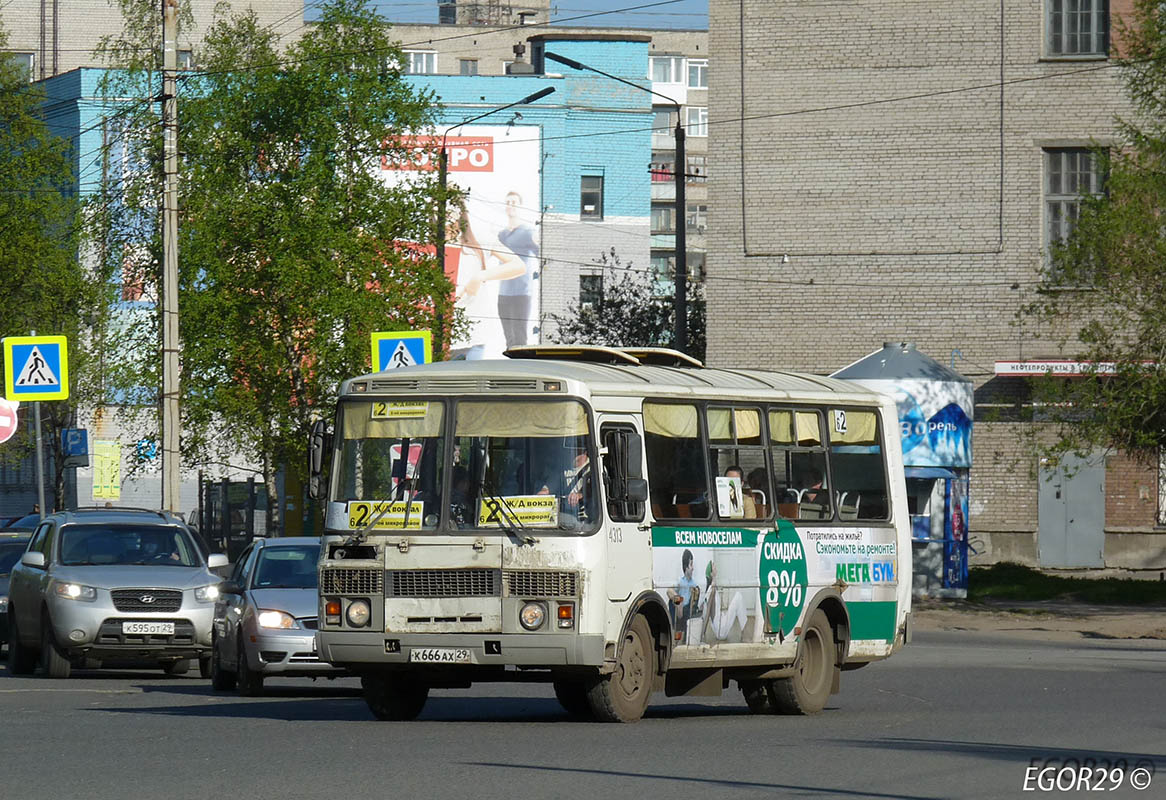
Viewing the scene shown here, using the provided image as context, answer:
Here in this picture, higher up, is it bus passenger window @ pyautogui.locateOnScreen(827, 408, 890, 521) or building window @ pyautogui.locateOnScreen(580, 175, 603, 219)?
building window @ pyautogui.locateOnScreen(580, 175, 603, 219)

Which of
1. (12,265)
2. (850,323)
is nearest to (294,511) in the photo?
(12,265)

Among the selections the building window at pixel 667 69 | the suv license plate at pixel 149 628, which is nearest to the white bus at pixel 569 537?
the suv license plate at pixel 149 628

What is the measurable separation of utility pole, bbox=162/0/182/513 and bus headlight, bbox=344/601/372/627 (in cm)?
1448

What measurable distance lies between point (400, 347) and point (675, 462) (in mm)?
9589

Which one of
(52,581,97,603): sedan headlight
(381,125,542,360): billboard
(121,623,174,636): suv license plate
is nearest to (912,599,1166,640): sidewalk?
(121,623,174,636): suv license plate

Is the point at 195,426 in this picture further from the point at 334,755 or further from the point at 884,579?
the point at 334,755

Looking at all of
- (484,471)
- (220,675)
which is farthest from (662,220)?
(484,471)

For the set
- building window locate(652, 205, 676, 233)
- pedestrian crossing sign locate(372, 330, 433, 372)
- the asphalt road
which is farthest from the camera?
building window locate(652, 205, 676, 233)

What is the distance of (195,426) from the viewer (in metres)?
41.0

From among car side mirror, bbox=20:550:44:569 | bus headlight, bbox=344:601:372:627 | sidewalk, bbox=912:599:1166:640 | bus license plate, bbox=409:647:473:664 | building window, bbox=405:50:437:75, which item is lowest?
sidewalk, bbox=912:599:1166:640

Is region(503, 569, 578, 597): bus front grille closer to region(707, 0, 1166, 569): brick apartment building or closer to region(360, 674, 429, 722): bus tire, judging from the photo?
region(360, 674, 429, 722): bus tire

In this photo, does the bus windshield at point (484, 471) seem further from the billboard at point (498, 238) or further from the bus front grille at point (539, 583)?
the billboard at point (498, 238)

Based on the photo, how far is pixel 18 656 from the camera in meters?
21.5

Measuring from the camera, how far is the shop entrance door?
40938 mm
